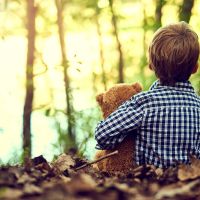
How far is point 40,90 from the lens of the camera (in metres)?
8.63

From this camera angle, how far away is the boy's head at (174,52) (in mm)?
3307

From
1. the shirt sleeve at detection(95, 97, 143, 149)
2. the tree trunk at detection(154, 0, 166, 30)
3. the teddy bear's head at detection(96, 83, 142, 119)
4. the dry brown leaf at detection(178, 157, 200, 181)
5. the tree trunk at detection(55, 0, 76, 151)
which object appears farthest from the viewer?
the tree trunk at detection(55, 0, 76, 151)

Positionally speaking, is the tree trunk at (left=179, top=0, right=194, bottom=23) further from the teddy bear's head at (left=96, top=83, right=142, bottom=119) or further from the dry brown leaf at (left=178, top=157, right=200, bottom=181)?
the dry brown leaf at (left=178, top=157, right=200, bottom=181)

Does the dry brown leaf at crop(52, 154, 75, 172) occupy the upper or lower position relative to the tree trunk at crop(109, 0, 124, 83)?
lower

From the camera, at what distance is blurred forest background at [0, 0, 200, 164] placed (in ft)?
19.0

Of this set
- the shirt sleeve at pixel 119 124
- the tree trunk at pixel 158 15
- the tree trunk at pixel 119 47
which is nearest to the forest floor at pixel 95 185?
the shirt sleeve at pixel 119 124

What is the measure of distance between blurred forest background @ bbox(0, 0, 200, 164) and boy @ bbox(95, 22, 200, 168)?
5.70 ft

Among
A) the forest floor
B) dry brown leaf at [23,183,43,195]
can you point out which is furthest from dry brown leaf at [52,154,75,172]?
dry brown leaf at [23,183,43,195]

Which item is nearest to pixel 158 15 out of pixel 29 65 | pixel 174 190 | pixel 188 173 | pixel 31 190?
pixel 29 65

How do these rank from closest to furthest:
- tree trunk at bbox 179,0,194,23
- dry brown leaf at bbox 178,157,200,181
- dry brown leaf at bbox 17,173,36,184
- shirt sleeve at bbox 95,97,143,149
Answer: dry brown leaf at bbox 17,173,36,184 → dry brown leaf at bbox 178,157,200,181 → shirt sleeve at bbox 95,97,143,149 → tree trunk at bbox 179,0,194,23

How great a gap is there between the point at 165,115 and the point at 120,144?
1.15 ft

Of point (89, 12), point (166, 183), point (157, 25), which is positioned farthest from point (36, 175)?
point (89, 12)

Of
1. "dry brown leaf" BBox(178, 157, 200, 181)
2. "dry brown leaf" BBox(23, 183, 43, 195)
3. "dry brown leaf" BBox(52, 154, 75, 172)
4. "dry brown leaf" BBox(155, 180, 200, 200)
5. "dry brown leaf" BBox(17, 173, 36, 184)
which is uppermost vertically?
"dry brown leaf" BBox(23, 183, 43, 195)

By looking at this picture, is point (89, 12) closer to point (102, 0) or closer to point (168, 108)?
point (102, 0)
